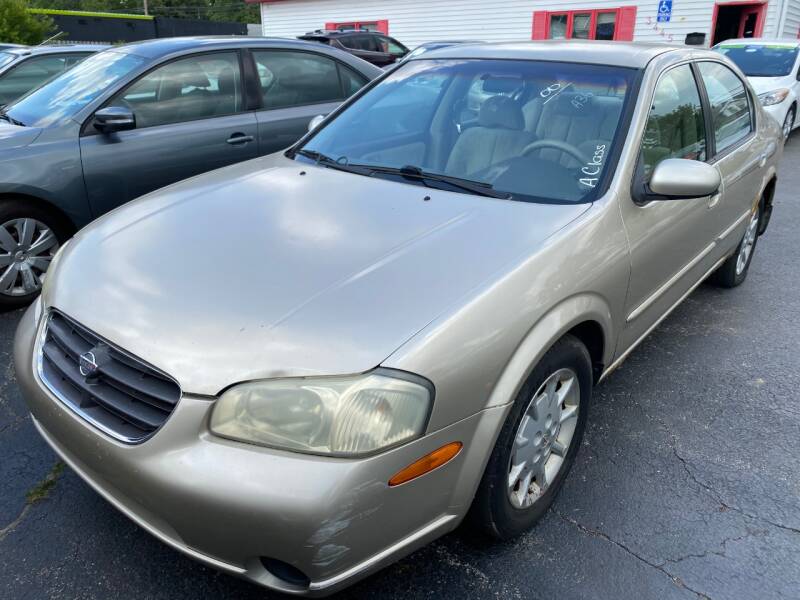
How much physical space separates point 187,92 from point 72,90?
76 centimetres

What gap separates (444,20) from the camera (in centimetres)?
2055

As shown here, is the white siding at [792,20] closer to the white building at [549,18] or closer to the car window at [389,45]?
the white building at [549,18]

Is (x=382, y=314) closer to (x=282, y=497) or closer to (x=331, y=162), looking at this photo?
(x=282, y=497)

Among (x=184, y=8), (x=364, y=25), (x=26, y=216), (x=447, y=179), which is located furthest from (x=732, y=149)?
(x=184, y=8)

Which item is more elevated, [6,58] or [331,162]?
[6,58]

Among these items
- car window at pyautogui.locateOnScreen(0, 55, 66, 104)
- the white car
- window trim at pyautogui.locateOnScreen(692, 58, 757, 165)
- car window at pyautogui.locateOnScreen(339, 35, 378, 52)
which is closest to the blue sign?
the white car

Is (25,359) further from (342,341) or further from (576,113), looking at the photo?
(576,113)

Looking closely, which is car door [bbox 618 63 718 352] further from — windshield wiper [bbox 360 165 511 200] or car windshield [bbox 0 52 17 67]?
car windshield [bbox 0 52 17 67]

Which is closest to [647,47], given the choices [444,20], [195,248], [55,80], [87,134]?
[195,248]

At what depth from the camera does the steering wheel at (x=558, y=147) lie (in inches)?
101

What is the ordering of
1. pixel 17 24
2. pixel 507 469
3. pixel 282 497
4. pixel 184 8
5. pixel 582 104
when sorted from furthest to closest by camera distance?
1. pixel 184 8
2. pixel 17 24
3. pixel 582 104
4. pixel 507 469
5. pixel 282 497

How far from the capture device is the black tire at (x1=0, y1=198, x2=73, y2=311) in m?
3.84

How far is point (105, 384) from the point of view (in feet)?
6.01

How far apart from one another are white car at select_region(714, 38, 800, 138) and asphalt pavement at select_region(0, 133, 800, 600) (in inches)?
300
